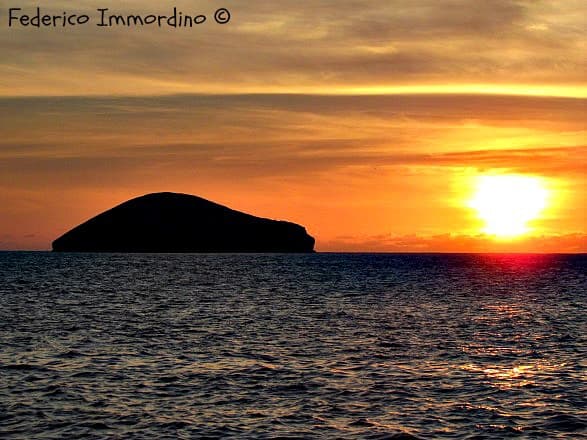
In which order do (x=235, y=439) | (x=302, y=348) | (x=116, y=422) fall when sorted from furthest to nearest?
1. (x=302, y=348)
2. (x=116, y=422)
3. (x=235, y=439)

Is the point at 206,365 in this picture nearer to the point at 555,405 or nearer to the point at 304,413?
the point at 304,413

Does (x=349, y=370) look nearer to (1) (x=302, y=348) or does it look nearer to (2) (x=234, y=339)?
(1) (x=302, y=348)

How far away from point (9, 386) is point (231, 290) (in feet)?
241

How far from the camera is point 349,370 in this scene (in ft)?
131

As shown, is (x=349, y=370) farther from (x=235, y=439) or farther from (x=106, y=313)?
Answer: (x=106, y=313)

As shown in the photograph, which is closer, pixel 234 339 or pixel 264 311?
pixel 234 339

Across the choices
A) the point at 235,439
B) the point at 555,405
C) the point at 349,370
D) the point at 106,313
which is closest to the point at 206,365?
the point at 349,370

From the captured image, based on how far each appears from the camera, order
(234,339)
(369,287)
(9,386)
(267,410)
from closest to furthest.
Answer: (267,410) → (9,386) → (234,339) → (369,287)

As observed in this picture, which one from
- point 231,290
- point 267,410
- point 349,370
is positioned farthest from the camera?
point 231,290

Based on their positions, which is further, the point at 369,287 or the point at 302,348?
the point at 369,287

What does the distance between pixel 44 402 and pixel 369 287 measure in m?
90.9

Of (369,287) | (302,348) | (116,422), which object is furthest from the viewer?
(369,287)

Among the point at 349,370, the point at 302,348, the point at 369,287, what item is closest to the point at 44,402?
the point at 349,370

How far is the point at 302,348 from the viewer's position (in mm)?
47562
